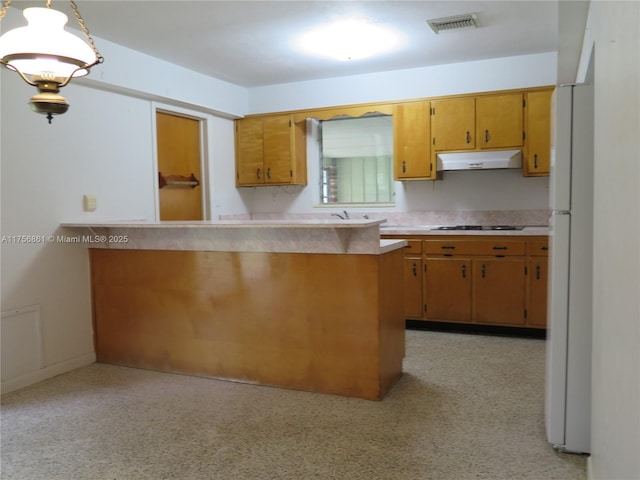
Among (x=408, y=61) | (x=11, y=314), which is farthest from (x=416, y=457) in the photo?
(x=408, y=61)

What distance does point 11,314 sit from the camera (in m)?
3.38

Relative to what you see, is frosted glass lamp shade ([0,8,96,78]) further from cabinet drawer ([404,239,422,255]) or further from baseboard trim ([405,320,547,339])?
baseboard trim ([405,320,547,339])

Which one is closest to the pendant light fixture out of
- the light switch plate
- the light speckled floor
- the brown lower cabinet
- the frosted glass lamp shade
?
the frosted glass lamp shade

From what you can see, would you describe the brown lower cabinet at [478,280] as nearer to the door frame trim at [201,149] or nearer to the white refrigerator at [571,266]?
the door frame trim at [201,149]

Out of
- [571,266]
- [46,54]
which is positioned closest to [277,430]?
[571,266]

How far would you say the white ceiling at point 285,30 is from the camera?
3.46m

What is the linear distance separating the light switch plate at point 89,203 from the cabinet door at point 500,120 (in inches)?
133

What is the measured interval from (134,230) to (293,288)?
4.33 feet

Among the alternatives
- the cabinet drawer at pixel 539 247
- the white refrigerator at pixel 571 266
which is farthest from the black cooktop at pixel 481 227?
the white refrigerator at pixel 571 266

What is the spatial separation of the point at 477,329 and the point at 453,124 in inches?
75.6

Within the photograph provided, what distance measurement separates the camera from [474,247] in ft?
15.0

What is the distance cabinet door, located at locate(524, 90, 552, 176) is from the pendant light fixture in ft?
12.3

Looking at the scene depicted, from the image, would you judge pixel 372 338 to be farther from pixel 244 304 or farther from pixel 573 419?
pixel 573 419

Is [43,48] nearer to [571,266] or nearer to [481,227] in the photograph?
Answer: [571,266]
